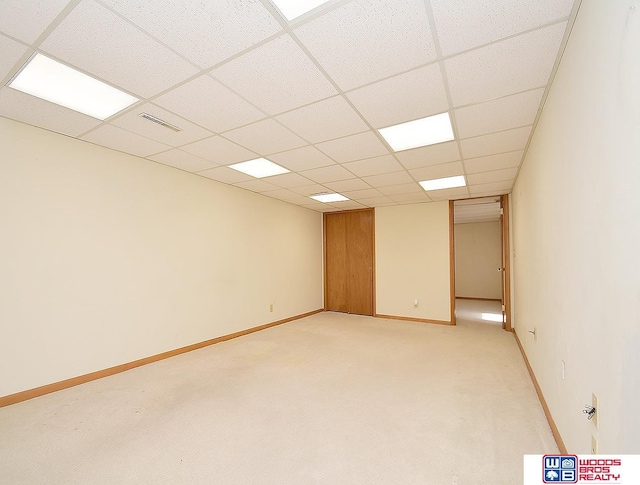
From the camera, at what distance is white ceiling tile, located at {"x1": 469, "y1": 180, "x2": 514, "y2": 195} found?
15.0 ft

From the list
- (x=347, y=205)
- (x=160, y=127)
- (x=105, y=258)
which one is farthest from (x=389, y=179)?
(x=105, y=258)

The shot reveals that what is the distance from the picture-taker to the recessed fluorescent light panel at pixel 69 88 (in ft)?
6.31

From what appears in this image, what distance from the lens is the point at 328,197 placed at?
221 inches

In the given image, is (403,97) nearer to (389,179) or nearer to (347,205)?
(389,179)

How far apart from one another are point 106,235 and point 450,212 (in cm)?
570

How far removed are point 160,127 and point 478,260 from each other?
9651 mm

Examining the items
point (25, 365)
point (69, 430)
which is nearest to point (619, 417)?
point (69, 430)

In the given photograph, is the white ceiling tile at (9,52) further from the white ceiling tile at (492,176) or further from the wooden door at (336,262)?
the wooden door at (336,262)

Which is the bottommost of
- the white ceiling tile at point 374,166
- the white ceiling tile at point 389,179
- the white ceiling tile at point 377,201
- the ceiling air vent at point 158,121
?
the white ceiling tile at point 377,201

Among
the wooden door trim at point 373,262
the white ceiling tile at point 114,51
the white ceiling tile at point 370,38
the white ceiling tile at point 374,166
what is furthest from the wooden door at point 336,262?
the white ceiling tile at point 114,51

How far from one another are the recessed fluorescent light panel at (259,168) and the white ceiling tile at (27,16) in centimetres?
213

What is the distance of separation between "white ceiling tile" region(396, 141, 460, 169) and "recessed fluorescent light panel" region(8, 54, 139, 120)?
2.76 meters

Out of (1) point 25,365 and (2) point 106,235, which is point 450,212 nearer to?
(2) point 106,235

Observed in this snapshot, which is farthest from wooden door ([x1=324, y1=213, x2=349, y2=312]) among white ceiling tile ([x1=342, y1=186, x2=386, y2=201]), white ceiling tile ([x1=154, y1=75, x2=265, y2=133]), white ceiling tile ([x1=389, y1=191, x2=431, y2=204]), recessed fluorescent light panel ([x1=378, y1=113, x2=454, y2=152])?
white ceiling tile ([x1=154, y1=75, x2=265, y2=133])
